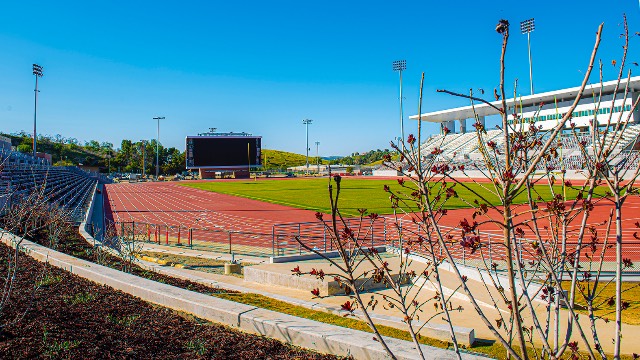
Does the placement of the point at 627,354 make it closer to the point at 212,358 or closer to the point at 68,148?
the point at 212,358

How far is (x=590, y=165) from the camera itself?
278cm

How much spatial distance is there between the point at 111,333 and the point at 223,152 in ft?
277

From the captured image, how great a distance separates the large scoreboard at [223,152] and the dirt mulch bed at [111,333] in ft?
266

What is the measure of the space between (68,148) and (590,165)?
5286 inches

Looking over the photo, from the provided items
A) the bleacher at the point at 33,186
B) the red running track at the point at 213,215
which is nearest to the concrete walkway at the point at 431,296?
the bleacher at the point at 33,186

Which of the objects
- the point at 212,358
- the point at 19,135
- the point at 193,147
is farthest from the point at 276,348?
the point at 19,135

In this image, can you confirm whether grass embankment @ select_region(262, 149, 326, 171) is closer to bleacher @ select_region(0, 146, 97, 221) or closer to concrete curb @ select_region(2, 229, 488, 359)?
bleacher @ select_region(0, 146, 97, 221)

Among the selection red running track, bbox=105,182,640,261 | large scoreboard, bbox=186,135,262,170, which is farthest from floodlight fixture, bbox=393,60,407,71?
red running track, bbox=105,182,640,261

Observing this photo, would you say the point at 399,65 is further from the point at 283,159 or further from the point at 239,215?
the point at 283,159

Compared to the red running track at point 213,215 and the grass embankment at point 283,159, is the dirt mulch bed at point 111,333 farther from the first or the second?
the grass embankment at point 283,159

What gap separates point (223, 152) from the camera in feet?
287

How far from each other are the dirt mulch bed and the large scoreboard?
266ft

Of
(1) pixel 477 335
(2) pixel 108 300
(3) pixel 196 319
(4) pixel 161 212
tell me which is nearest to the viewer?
(3) pixel 196 319

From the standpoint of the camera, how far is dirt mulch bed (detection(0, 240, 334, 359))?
4.27 meters
